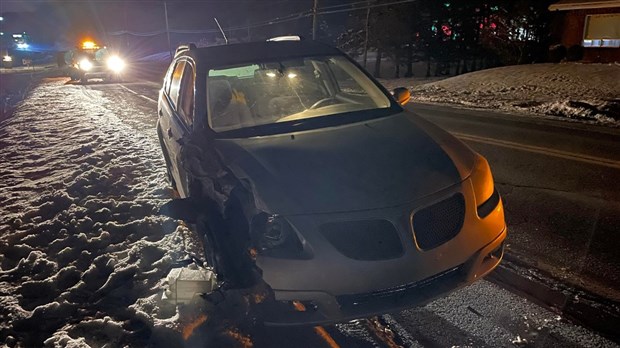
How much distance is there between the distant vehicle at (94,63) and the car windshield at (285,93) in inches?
1007

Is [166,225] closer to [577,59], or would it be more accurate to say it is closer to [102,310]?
[102,310]

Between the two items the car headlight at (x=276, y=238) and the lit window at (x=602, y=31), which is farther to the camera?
the lit window at (x=602, y=31)

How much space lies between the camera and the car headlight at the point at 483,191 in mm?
3133

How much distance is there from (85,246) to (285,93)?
2503 mm

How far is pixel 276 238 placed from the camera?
282 centimetres

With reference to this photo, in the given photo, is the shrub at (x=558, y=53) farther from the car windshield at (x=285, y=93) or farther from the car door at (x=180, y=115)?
the car door at (x=180, y=115)

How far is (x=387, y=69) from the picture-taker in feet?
139

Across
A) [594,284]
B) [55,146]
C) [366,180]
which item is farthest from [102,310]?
[55,146]

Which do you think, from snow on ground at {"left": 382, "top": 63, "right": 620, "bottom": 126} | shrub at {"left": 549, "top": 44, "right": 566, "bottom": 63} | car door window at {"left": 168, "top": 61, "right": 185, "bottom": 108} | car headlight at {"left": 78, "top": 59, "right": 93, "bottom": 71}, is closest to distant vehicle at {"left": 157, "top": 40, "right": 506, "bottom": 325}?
car door window at {"left": 168, "top": 61, "right": 185, "bottom": 108}

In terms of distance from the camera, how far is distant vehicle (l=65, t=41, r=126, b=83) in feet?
88.0

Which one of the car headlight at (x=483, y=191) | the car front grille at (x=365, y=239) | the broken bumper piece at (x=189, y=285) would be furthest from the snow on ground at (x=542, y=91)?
the broken bumper piece at (x=189, y=285)

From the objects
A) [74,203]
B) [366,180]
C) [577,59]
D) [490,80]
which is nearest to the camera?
[366,180]

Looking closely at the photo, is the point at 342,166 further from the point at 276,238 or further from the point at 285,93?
the point at 285,93

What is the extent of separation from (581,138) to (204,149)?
25.4 ft
